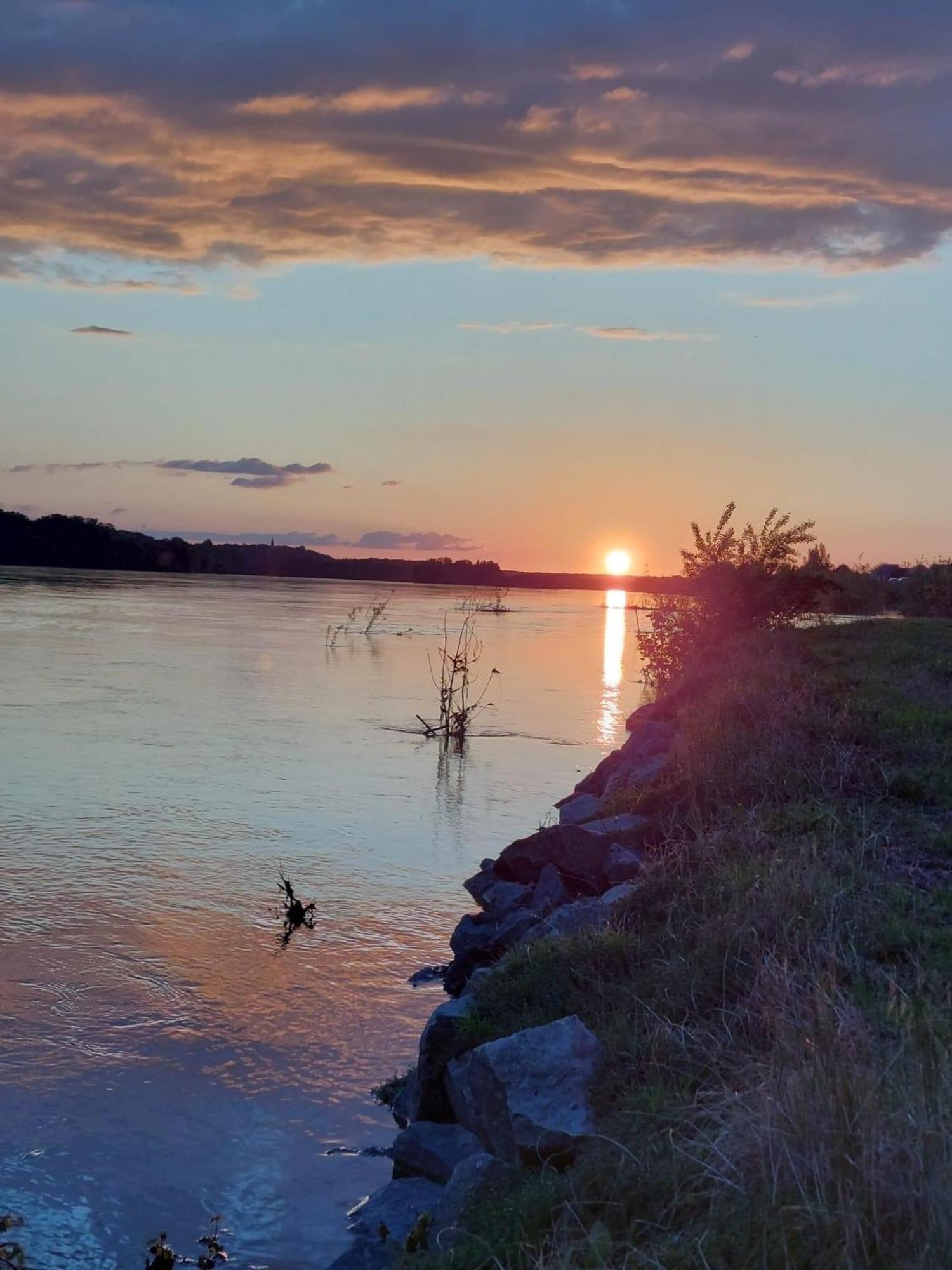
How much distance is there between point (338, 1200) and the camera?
710 centimetres

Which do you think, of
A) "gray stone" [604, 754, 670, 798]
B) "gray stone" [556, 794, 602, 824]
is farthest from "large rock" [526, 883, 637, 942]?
"gray stone" [556, 794, 602, 824]

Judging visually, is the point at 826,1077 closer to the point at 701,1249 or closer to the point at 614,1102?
the point at 701,1249

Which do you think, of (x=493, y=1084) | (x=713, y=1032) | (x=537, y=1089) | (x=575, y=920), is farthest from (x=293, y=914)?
(x=713, y=1032)

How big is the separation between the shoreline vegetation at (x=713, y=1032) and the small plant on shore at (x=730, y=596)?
9.45 metres

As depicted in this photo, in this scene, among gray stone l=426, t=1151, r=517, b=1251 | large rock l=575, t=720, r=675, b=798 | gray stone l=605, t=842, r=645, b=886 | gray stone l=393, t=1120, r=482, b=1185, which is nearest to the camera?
gray stone l=426, t=1151, r=517, b=1251

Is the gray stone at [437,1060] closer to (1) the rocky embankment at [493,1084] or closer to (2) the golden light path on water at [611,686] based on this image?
(1) the rocky embankment at [493,1084]

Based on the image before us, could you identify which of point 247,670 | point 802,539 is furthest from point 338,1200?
point 247,670

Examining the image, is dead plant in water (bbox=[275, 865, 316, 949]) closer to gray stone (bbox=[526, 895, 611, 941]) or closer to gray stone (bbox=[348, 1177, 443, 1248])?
gray stone (bbox=[526, 895, 611, 941])

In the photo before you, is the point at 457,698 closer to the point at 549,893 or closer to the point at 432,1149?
the point at 549,893

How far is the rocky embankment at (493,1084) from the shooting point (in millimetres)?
5391

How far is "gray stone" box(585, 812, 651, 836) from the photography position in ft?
35.4

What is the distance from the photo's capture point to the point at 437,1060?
23.6ft

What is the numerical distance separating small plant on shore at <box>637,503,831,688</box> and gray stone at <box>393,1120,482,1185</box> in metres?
14.4

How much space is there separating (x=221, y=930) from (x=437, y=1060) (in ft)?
16.0
